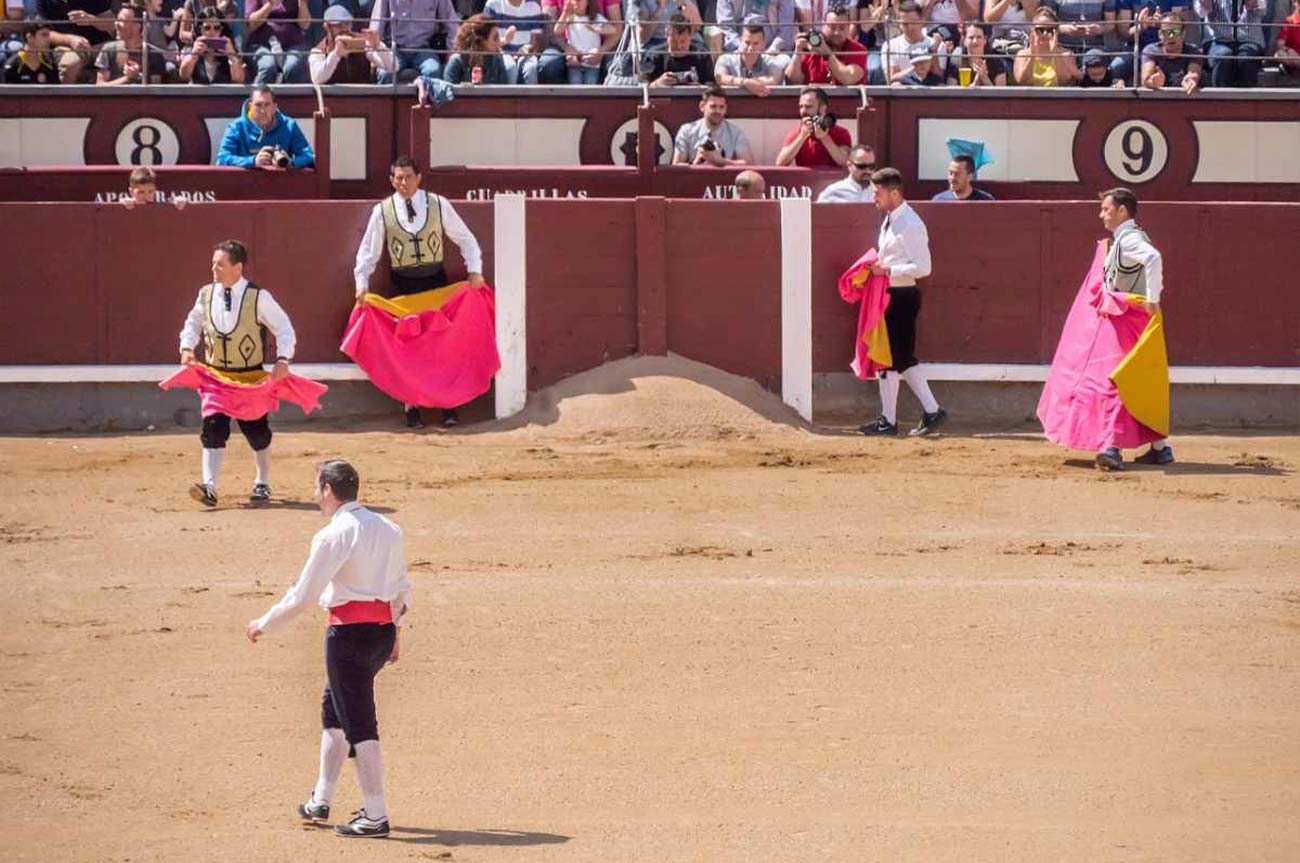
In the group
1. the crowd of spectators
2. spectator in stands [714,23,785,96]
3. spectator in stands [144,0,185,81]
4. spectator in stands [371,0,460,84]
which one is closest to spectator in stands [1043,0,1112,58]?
the crowd of spectators

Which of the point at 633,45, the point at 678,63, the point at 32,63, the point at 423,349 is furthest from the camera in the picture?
the point at 678,63

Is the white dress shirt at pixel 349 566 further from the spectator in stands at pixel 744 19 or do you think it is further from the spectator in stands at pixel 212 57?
the spectator in stands at pixel 744 19

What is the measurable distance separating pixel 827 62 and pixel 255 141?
4122 millimetres

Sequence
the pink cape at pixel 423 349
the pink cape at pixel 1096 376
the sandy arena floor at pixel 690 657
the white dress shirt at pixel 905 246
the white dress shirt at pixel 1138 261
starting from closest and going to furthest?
the sandy arena floor at pixel 690 657 < the white dress shirt at pixel 1138 261 < the pink cape at pixel 1096 376 < the white dress shirt at pixel 905 246 < the pink cape at pixel 423 349

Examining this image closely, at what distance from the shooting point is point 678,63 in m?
15.8

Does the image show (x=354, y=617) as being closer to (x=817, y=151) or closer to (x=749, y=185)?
(x=749, y=185)

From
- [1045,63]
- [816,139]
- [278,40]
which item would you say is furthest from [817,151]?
[278,40]

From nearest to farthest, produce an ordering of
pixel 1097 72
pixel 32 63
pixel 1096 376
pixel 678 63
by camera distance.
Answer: pixel 1096 376 → pixel 32 63 → pixel 678 63 → pixel 1097 72

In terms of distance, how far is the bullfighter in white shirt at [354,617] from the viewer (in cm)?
596

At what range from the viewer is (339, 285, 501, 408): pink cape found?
13.5m

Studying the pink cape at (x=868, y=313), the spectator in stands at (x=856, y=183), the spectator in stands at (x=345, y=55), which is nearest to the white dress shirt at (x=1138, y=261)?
the pink cape at (x=868, y=313)

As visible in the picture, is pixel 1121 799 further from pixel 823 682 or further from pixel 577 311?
pixel 577 311

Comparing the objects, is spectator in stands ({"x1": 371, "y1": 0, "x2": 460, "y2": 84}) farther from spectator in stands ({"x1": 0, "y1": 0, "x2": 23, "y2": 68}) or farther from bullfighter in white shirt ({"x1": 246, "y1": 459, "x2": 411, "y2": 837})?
bullfighter in white shirt ({"x1": 246, "y1": 459, "x2": 411, "y2": 837})

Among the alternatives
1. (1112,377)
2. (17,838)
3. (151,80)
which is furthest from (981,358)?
(17,838)
